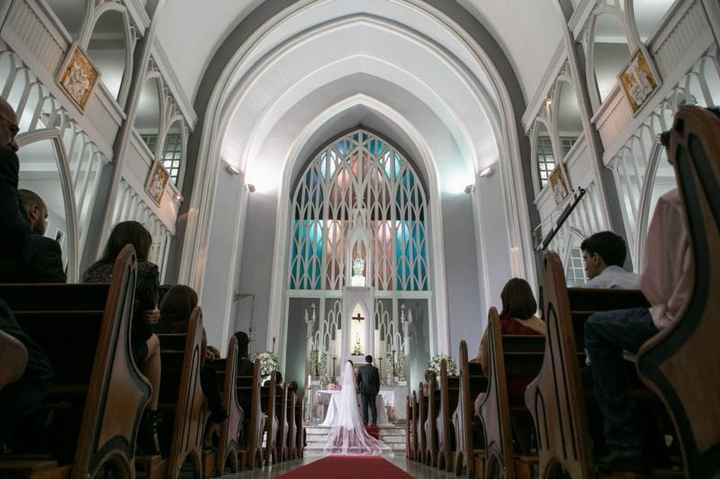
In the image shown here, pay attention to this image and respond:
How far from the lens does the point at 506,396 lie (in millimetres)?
2121

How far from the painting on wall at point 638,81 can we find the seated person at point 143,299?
5.52 metres

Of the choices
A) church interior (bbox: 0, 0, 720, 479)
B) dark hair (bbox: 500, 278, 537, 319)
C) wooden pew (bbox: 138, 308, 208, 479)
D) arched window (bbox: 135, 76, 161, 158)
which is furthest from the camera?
arched window (bbox: 135, 76, 161, 158)

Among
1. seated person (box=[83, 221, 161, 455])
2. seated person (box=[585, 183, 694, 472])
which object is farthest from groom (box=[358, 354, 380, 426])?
seated person (box=[585, 183, 694, 472])

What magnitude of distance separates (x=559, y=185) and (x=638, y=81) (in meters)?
2.44

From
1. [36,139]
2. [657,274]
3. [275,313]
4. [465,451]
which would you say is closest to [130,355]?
[657,274]

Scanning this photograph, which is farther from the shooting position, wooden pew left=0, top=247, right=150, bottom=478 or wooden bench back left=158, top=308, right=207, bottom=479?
wooden bench back left=158, top=308, right=207, bottom=479

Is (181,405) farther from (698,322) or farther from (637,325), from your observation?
(698,322)

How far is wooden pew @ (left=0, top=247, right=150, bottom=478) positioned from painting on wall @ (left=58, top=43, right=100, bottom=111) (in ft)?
14.3

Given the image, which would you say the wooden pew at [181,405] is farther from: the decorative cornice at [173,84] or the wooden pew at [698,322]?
the decorative cornice at [173,84]

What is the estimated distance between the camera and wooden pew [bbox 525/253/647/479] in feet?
4.77

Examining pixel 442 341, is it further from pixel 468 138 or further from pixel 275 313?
pixel 468 138

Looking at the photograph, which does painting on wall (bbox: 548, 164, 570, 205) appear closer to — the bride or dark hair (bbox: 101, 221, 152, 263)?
the bride

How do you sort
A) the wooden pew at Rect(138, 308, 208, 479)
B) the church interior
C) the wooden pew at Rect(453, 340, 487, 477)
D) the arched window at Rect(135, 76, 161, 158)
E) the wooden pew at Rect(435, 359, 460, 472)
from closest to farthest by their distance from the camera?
the church interior, the wooden pew at Rect(138, 308, 208, 479), the wooden pew at Rect(453, 340, 487, 477), the wooden pew at Rect(435, 359, 460, 472), the arched window at Rect(135, 76, 161, 158)

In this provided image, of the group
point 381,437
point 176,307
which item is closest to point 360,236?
point 381,437
